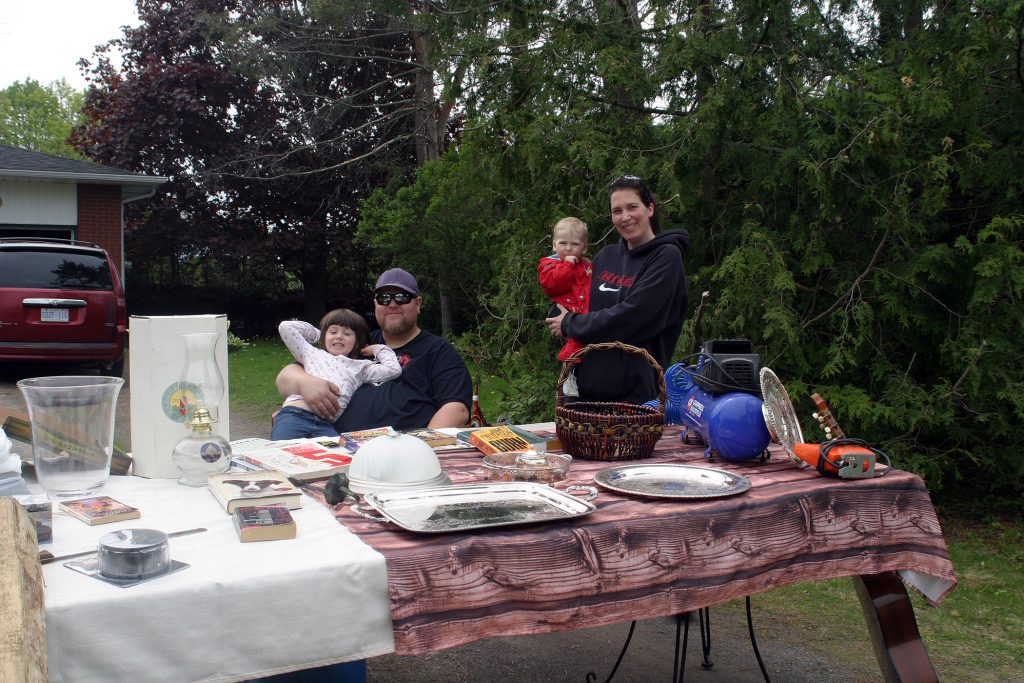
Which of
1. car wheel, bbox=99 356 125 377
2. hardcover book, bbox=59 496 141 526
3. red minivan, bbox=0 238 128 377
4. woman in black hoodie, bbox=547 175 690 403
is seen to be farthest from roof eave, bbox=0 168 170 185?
hardcover book, bbox=59 496 141 526

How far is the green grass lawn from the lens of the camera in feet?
10.5

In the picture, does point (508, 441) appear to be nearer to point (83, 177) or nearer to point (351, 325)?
point (351, 325)

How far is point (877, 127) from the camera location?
14.7 ft

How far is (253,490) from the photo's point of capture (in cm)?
172

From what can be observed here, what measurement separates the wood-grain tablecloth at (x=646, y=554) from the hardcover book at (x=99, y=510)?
0.42 meters

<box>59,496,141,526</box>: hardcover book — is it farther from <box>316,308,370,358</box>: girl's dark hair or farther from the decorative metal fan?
<box>316,308,370,358</box>: girl's dark hair

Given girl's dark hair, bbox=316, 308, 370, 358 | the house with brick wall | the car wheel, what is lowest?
the car wheel

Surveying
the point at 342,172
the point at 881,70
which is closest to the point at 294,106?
the point at 342,172

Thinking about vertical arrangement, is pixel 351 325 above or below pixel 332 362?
above

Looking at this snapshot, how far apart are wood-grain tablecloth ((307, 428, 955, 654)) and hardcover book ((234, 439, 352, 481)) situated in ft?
0.98

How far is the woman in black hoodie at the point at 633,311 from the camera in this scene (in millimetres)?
2812

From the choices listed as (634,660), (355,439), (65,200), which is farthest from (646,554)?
(65,200)

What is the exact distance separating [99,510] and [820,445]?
170 centimetres

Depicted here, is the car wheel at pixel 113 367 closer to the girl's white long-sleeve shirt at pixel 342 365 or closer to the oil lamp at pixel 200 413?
the girl's white long-sleeve shirt at pixel 342 365
